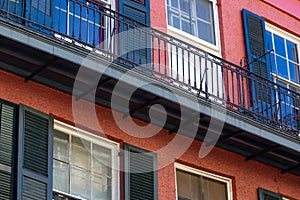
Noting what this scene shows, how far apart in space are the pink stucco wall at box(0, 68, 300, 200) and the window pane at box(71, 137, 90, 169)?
228mm

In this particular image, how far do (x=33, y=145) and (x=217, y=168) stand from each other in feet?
10.9

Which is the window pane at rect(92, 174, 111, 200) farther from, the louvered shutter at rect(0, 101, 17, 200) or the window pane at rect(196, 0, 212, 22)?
the window pane at rect(196, 0, 212, 22)

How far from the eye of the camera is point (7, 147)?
12867 millimetres

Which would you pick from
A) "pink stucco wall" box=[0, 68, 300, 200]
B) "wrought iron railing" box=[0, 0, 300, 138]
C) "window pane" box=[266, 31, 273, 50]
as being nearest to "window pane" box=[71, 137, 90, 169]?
"pink stucco wall" box=[0, 68, 300, 200]

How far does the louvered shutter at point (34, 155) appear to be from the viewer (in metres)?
12.8

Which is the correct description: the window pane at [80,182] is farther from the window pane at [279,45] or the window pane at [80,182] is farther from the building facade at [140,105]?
the window pane at [279,45]

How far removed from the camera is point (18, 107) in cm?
1321

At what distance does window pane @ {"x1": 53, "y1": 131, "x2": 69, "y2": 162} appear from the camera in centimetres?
1365

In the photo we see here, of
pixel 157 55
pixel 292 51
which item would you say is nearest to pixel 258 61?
pixel 292 51

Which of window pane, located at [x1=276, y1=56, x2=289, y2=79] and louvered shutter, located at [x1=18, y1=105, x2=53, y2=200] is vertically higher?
window pane, located at [x1=276, y1=56, x2=289, y2=79]

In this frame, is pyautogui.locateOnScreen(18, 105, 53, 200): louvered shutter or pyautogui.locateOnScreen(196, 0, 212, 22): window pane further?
pyautogui.locateOnScreen(196, 0, 212, 22): window pane

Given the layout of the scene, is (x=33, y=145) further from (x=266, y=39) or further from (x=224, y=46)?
(x=266, y=39)

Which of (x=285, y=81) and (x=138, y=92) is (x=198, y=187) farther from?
(x=285, y=81)

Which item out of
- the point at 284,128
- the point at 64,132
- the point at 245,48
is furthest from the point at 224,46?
the point at 64,132
